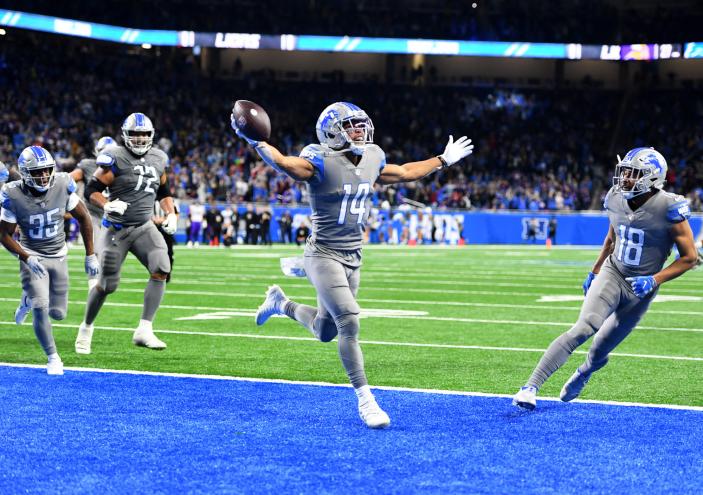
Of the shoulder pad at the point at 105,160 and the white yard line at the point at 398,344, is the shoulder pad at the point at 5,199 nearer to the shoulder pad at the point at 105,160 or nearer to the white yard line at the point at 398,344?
the shoulder pad at the point at 105,160

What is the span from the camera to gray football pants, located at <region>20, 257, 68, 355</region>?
7.55 m

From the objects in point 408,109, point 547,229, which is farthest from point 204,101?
point 547,229

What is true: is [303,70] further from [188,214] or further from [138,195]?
[138,195]

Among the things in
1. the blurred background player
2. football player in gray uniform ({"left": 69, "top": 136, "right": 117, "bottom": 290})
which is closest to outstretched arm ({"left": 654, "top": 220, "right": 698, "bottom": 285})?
football player in gray uniform ({"left": 69, "top": 136, "right": 117, "bottom": 290})

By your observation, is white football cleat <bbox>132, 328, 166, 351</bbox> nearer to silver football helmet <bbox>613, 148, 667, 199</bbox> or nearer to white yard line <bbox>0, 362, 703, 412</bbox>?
white yard line <bbox>0, 362, 703, 412</bbox>

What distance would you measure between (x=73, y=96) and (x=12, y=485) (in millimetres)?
35757

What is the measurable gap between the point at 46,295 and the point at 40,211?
2.21 feet

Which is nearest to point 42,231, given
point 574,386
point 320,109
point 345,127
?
point 345,127

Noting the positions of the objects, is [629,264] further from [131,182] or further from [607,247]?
[131,182]

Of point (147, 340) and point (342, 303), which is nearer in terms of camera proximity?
point (342, 303)

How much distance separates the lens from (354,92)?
4534cm

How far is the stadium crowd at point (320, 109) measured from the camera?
36.5 metres

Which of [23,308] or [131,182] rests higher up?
[131,182]

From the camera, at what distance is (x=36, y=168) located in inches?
305
